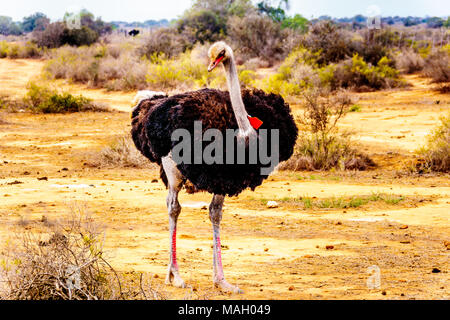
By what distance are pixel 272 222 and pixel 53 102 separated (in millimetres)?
11747

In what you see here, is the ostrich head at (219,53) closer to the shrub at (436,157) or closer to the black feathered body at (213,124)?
the black feathered body at (213,124)

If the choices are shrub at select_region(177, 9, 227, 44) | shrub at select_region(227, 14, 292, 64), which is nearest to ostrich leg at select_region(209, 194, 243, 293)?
shrub at select_region(227, 14, 292, 64)

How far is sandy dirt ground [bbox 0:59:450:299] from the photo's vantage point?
202 inches

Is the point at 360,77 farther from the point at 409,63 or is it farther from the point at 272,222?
the point at 272,222

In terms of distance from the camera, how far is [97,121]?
637 inches

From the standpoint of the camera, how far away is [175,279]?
4.94m

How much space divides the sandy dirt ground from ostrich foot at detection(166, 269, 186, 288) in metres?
0.07

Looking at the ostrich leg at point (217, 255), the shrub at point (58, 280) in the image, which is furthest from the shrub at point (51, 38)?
the shrub at point (58, 280)

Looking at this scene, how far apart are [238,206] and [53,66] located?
18848mm

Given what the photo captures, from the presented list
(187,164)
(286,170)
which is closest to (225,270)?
(187,164)

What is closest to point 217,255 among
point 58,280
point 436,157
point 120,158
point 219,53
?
point 58,280

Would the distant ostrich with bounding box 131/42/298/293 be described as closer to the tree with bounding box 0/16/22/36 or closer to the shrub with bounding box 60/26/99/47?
the shrub with bounding box 60/26/99/47

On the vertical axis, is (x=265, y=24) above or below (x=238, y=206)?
above
